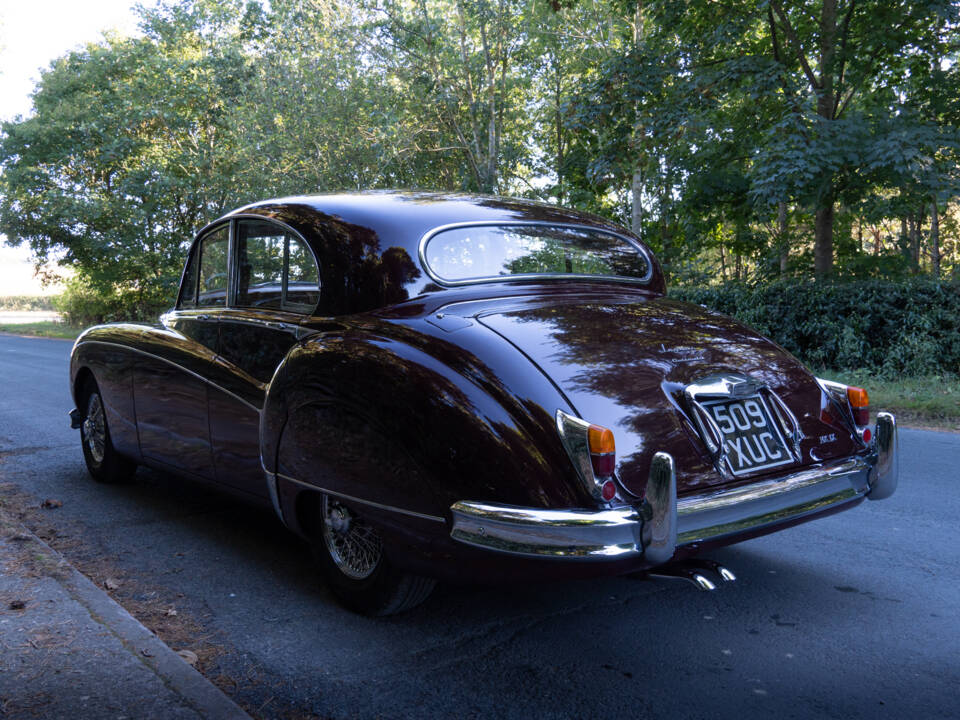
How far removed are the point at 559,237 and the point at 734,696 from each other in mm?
2289

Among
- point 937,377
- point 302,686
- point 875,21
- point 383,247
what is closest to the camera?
point 302,686

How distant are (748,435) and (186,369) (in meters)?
2.86

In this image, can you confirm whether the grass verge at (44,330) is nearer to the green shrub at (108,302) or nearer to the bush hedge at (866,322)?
the green shrub at (108,302)

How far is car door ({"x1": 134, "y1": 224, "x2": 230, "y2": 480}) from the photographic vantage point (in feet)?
14.5

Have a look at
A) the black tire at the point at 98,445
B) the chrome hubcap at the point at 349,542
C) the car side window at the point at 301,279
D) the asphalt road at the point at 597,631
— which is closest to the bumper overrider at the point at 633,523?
the asphalt road at the point at 597,631

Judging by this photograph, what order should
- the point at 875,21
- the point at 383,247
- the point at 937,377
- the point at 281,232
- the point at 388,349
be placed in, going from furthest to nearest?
the point at 875,21
the point at 937,377
the point at 281,232
the point at 383,247
the point at 388,349

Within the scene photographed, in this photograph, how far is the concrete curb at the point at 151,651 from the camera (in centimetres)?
265

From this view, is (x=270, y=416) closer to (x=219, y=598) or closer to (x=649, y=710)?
(x=219, y=598)

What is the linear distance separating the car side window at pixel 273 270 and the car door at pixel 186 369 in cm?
21

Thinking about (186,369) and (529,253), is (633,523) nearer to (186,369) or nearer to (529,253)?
(529,253)

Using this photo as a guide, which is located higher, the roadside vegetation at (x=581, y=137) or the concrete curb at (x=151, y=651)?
the roadside vegetation at (x=581, y=137)

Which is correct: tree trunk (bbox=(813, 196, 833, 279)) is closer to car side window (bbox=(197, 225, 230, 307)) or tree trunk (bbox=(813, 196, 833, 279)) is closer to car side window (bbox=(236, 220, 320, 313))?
car side window (bbox=(197, 225, 230, 307))

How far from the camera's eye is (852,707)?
9.00 feet

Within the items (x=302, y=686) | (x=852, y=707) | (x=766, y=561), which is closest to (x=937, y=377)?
(x=766, y=561)
